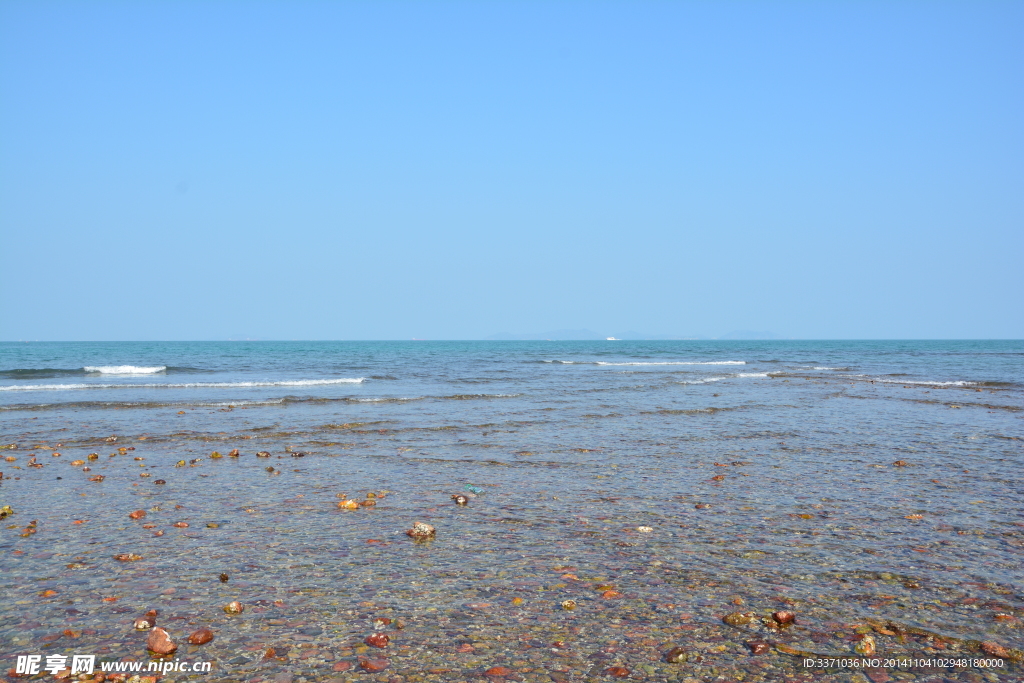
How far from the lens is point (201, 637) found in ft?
18.2

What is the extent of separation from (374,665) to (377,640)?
380mm

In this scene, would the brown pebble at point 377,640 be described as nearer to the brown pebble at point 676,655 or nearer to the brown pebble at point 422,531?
the brown pebble at point 676,655

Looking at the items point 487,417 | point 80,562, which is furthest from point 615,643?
point 487,417

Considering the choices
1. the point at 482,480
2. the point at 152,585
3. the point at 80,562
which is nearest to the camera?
the point at 152,585

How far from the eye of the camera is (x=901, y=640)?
560 cm

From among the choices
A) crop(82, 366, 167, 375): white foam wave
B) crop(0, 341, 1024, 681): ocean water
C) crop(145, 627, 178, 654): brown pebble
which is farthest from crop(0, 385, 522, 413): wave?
crop(82, 366, 167, 375): white foam wave

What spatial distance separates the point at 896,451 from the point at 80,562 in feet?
52.6

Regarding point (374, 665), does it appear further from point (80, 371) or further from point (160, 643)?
point (80, 371)

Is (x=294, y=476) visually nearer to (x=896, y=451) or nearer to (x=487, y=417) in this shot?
(x=487, y=417)

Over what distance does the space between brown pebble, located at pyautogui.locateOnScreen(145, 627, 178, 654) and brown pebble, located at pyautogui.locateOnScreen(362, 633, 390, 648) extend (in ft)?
5.32

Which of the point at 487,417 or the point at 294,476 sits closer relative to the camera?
the point at 294,476

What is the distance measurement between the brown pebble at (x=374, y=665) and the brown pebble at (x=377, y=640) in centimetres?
23

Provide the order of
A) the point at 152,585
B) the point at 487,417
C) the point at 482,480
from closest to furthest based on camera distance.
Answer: the point at 152,585, the point at 482,480, the point at 487,417

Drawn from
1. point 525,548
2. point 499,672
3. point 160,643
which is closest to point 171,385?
point 525,548
